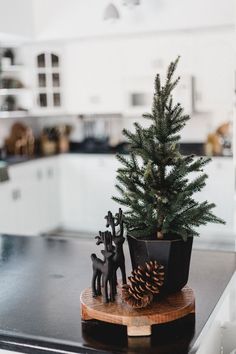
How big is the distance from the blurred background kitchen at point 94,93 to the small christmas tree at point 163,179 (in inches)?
157

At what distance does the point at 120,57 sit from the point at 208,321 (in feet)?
15.8

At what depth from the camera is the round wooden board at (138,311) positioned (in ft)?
4.74

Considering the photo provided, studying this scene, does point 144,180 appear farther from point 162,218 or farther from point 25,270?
point 25,270

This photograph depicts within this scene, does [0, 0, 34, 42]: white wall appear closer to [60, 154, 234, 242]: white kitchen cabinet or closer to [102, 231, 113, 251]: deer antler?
[60, 154, 234, 242]: white kitchen cabinet

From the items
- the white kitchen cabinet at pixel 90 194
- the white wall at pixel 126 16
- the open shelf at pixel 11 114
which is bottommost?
the white kitchen cabinet at pixel 90 194

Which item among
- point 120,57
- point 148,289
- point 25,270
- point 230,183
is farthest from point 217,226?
point 148,289

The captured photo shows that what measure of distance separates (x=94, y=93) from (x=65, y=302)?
15.6ft

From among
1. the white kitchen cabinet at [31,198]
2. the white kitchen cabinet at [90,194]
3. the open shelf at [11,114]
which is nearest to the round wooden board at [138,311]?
the white kitchen cabinet at [31,198]

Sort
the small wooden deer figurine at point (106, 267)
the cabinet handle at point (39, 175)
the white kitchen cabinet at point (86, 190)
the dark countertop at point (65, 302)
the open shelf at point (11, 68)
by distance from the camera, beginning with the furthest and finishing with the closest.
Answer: the open shelf at point (11, 68) < the white kitchen cabinet at point (86, 190) < the cabinet handle at point (39, 175) < the small wooden deer figurine at point (106, 267) < the dark countertop at point (65, 302)

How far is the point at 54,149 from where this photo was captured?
679cm

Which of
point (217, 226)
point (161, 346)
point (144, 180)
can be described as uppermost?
point (144, 180)

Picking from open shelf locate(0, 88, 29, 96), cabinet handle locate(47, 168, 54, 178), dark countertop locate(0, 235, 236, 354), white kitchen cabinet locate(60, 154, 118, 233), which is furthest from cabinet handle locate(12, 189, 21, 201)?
dark countertop locate(0, 235, 236, 354)

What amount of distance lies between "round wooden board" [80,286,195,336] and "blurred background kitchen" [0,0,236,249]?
4030mm

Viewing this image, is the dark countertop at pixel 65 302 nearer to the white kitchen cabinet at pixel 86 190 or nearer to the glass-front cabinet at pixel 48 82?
the white kitchen cabinet at pixel 86 190
